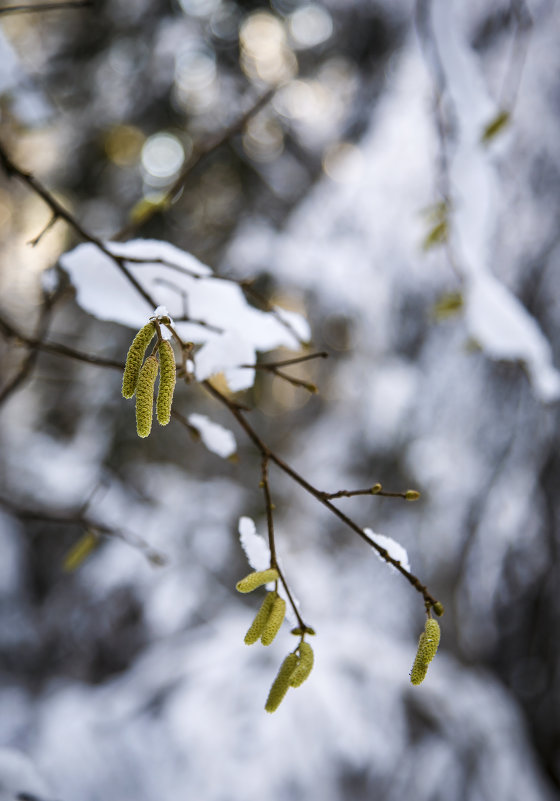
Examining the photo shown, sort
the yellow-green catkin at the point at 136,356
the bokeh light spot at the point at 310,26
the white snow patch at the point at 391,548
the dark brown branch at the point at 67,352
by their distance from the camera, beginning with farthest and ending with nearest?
1. the bokeh light spot at the point at 310,26
2. the dark brown branch at the point at 67,352
3. the white snow patch at the point at 391,548
4. the yellow-green catkin at the point at 136,356

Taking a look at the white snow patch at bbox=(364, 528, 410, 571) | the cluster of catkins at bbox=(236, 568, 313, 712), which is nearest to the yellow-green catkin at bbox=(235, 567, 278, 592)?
the cluster of catkins at bbox=(236, 568, 313, 712)

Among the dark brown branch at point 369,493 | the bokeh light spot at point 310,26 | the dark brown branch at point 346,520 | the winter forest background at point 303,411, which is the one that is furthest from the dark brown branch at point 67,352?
the bokeh light spot at point 310,26

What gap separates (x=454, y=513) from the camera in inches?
68.9

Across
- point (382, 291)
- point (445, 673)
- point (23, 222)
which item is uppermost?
point (23, 222)

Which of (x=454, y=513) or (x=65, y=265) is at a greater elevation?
(x=65, y=265)

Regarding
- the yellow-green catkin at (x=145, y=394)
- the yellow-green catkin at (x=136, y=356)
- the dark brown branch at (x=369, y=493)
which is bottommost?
the dark brown branch at (x=369, y=493)

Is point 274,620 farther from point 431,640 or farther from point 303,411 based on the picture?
point 303,411

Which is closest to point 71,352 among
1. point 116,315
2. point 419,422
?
point 116,315

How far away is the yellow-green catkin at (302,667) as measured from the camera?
475mm

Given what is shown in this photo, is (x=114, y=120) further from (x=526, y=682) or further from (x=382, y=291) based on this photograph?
(x=526, y=682)

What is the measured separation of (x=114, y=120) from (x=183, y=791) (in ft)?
9.34

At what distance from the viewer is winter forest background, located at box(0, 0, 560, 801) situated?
3.24ft

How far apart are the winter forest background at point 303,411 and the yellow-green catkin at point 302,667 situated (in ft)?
0.90

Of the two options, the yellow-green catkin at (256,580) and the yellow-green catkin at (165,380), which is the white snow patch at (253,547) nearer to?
the yellow-green catkin at (256,580)
